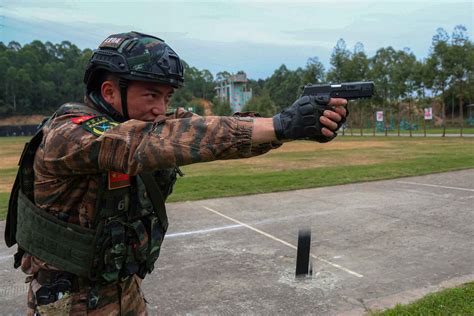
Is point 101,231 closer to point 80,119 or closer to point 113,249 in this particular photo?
point 113,249

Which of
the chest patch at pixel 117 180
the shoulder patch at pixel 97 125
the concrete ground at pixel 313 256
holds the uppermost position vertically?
the shoulder patch at pixel 97 125

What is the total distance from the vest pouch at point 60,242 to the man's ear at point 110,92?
1.87 ft

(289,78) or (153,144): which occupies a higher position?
(289,78)

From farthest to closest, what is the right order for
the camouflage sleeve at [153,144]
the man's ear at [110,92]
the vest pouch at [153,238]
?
the vest pouch at [153,238]
the man's ear at [110,92]
the camouflage sleeve at [153,144]

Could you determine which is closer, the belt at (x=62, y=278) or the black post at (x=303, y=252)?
the belt at (x=62, y=278)

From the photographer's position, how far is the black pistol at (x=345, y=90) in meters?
1.67

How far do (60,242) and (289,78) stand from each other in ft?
309

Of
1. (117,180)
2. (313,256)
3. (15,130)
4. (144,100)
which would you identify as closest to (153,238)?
(117,180)

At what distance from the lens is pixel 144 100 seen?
6.24 ft

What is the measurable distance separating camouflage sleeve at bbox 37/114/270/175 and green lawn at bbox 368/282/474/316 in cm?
253

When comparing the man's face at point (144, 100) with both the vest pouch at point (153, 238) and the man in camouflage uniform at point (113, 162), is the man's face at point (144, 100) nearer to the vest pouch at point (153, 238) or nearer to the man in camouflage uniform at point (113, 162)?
the man in camouflage uniform at point (113, 162)

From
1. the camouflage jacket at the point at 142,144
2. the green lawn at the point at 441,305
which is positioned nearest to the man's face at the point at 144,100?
the camouflage jacket at the point at 142,144

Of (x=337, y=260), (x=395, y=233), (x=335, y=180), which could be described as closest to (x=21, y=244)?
(x=337, y=260)

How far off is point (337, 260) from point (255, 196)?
166 inches
